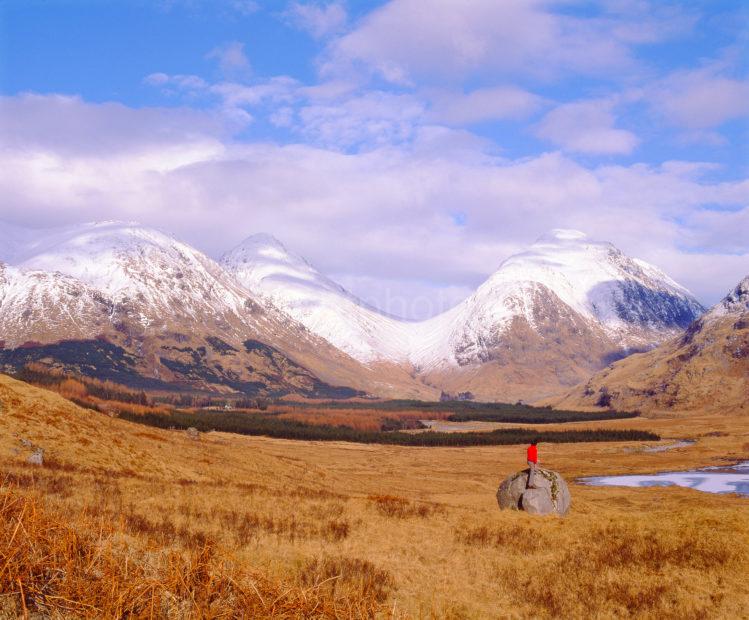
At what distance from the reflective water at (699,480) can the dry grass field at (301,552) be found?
171 feet

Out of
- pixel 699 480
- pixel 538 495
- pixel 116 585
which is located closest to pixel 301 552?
pixel 116 585

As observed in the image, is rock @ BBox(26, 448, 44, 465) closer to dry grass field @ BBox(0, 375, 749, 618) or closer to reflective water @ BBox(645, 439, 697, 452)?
dry grass field @ BBox(0, 375, 749, 618)

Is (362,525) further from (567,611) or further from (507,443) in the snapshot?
(507,443)

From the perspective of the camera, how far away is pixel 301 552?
23.8 metres

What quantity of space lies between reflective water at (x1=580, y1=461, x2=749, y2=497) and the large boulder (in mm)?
51023

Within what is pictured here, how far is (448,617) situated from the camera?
17.2 meters

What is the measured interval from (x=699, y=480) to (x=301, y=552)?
9507 cm

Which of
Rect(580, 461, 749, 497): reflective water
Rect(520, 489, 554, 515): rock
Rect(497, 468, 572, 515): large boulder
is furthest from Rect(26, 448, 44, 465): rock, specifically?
Rect(580, 461, 749, 497): reflective water

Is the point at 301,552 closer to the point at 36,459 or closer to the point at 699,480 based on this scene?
the point at 36,459

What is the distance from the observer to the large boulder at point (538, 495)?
143ft

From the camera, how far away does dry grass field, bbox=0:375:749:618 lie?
11.2m

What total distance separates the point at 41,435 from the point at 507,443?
508ft

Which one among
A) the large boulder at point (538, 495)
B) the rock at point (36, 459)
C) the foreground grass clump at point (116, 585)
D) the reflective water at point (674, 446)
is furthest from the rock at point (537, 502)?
the reflective water at point (674, 446)

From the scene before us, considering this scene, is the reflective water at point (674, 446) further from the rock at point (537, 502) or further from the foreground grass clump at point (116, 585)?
the foreground grass clump at point (116, 585)
